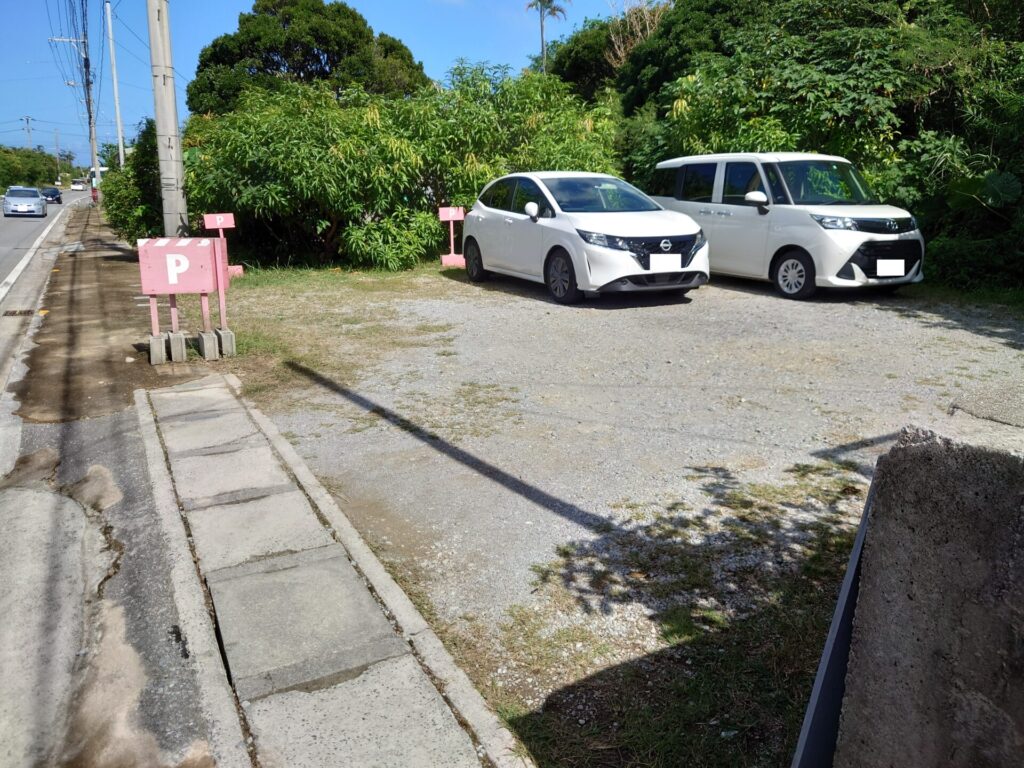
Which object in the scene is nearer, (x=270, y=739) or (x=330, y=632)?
(x=270, y=739)

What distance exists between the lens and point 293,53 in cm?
4041

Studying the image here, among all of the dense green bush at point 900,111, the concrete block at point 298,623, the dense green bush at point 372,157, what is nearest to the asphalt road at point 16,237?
the dense green bush at point 372,157

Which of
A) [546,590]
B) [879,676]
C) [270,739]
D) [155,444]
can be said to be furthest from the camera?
[155,444]

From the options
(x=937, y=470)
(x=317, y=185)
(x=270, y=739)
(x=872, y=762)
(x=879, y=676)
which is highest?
(x=317, y=185)

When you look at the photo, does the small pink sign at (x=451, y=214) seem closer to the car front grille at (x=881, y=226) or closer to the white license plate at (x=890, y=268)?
the car front grille at (x=881, y=226)

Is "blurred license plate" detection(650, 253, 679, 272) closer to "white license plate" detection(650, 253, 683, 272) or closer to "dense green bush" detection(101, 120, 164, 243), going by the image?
"white license plate" detection(650, 253, 683, 272)

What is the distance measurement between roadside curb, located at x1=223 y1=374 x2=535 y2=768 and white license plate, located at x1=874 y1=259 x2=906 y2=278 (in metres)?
7.65

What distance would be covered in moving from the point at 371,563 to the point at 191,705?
3.40 ft

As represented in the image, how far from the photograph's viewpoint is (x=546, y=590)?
11.9 ft

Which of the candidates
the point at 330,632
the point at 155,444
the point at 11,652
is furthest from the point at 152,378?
the point at 330,632

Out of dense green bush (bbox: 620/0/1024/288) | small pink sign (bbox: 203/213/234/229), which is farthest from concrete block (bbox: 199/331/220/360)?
dense green bush (bbox: 620/0/1024/288)

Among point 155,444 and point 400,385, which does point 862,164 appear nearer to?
point 400,385

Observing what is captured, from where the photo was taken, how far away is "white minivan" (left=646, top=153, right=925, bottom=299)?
9945 millimetres

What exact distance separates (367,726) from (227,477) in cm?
249
